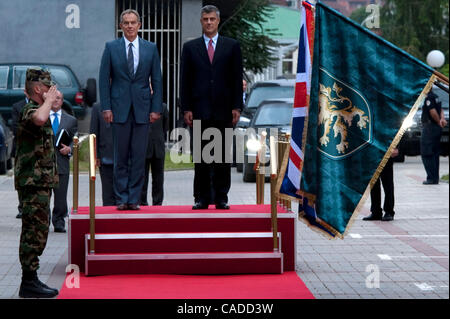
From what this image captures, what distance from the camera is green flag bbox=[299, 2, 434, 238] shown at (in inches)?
285

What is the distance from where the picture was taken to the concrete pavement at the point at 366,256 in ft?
26.9

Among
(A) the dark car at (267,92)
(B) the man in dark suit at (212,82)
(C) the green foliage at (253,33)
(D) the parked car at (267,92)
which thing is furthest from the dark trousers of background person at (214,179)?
(C) the green foliage at (253,33)

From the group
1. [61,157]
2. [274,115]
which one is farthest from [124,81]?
[274,115]

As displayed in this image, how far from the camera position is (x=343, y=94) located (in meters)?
7.39

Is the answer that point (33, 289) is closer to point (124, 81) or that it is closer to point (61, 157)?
point (124, 81)

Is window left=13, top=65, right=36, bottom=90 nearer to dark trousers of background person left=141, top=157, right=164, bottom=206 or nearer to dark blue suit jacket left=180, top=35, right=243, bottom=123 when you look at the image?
dark trousers of background person left=141, top=157, right=164, bottom=206

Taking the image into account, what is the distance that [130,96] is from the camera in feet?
30.2

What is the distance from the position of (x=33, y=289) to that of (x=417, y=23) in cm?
4056

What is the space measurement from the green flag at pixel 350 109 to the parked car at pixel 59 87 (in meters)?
5.00

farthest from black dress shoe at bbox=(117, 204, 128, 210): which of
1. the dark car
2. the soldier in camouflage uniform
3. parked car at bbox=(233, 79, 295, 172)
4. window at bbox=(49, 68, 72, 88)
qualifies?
the dark car

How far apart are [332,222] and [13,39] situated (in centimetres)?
663

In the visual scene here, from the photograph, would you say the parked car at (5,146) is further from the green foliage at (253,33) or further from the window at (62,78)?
the green foliage at (253,33)
